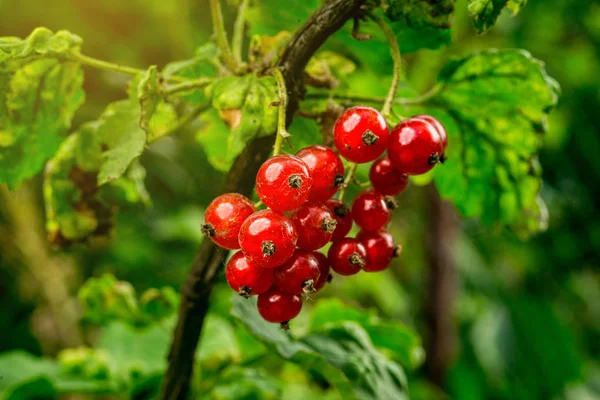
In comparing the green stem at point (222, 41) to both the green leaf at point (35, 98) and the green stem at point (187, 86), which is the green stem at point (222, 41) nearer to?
the green stem at point (187, 86)

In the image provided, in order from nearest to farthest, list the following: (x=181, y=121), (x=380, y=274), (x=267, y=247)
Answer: (x=267, y=247) → (x=181, y=121) → (x=380, y=274)

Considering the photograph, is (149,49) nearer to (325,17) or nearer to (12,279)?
(12,279)

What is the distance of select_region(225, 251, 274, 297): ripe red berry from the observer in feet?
2.43

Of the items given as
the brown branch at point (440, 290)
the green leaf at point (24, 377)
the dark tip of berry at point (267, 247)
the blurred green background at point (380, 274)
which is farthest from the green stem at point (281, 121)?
the brown branch at point (440, 290)

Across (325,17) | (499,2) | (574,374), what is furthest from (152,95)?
(574,374)

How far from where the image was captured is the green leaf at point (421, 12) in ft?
2.69

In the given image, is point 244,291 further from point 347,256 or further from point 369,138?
point 369,138

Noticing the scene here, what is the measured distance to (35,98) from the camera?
38.8 inches

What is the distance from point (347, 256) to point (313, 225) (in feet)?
0.33

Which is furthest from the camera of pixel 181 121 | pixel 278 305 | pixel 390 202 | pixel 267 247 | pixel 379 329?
pixel 379 329

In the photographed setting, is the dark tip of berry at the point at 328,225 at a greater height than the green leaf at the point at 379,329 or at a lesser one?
greater

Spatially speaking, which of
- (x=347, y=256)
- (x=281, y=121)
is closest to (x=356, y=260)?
(x=347, y=256)

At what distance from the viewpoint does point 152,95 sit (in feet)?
2.89

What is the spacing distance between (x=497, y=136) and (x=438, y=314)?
2142mm
